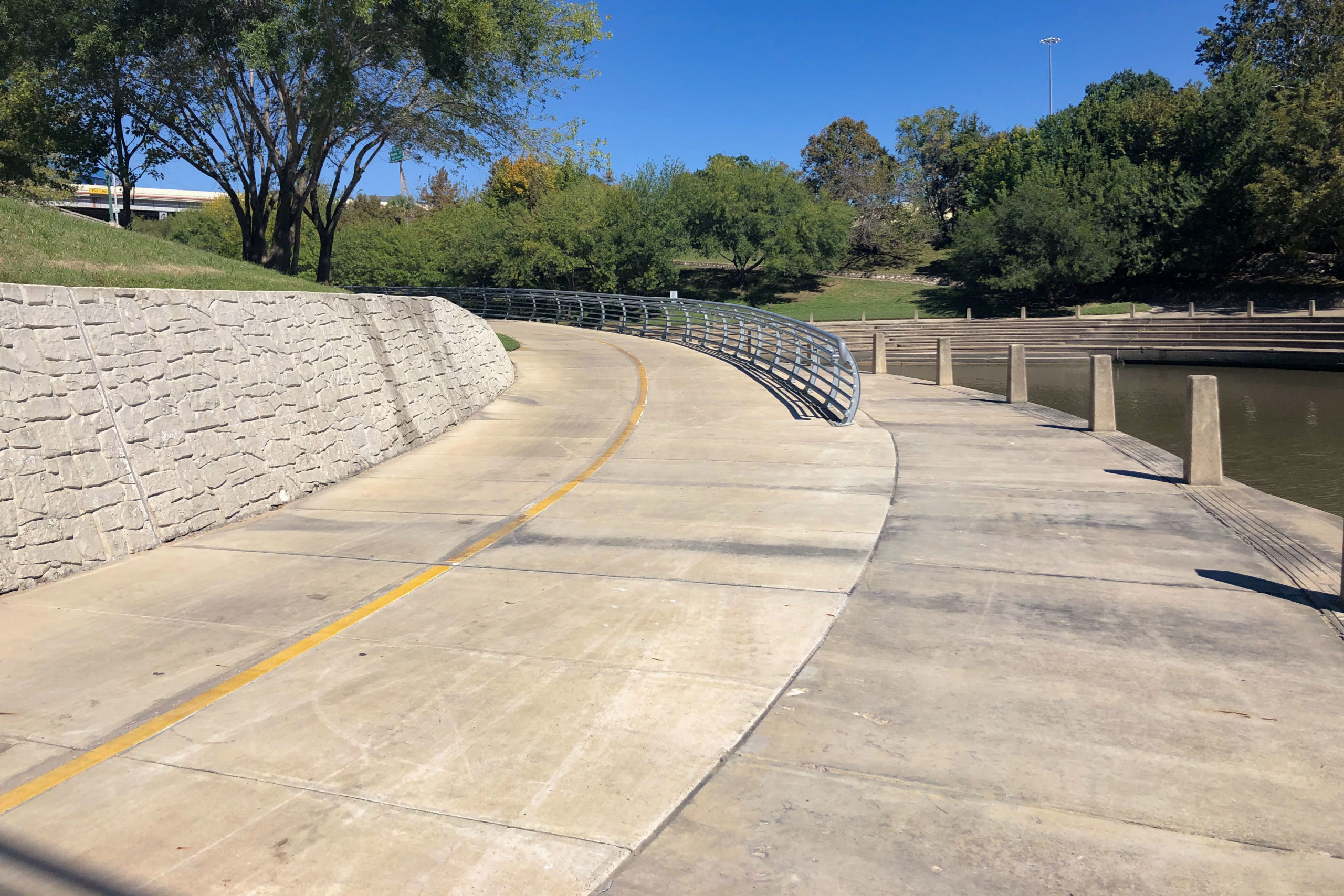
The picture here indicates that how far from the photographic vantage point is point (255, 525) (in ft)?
31.4

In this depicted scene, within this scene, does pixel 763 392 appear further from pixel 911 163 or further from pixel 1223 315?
pixel 911 163

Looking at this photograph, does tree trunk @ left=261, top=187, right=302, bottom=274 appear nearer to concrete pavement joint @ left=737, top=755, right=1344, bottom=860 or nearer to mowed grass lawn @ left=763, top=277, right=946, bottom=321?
concrete pavement joint @ left=737, top=755, right=1344, bottom=860

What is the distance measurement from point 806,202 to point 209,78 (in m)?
47.9

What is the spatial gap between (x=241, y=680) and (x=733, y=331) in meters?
20.6

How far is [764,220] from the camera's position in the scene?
65.1m

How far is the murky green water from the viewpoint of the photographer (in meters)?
13.7

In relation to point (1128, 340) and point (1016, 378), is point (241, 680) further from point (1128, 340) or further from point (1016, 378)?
point (1128, 340)

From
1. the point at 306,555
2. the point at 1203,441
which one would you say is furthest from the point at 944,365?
the point at 306,555

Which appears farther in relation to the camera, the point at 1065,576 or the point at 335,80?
the point at 335,80

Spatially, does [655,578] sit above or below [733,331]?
below

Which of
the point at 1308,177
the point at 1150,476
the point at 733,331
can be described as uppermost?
the point at 1308,177

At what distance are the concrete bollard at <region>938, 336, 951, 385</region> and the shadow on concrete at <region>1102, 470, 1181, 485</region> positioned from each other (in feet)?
34.1

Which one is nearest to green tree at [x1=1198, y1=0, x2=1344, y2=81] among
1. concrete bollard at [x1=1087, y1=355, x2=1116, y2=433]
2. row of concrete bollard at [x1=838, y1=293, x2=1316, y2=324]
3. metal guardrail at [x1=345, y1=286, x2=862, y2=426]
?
row of concrete bollard at [x1=838, y1=293, x2=1316, y2=324]

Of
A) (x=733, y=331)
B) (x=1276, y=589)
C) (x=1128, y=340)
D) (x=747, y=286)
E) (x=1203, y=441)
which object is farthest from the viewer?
(x=747, y=286)
